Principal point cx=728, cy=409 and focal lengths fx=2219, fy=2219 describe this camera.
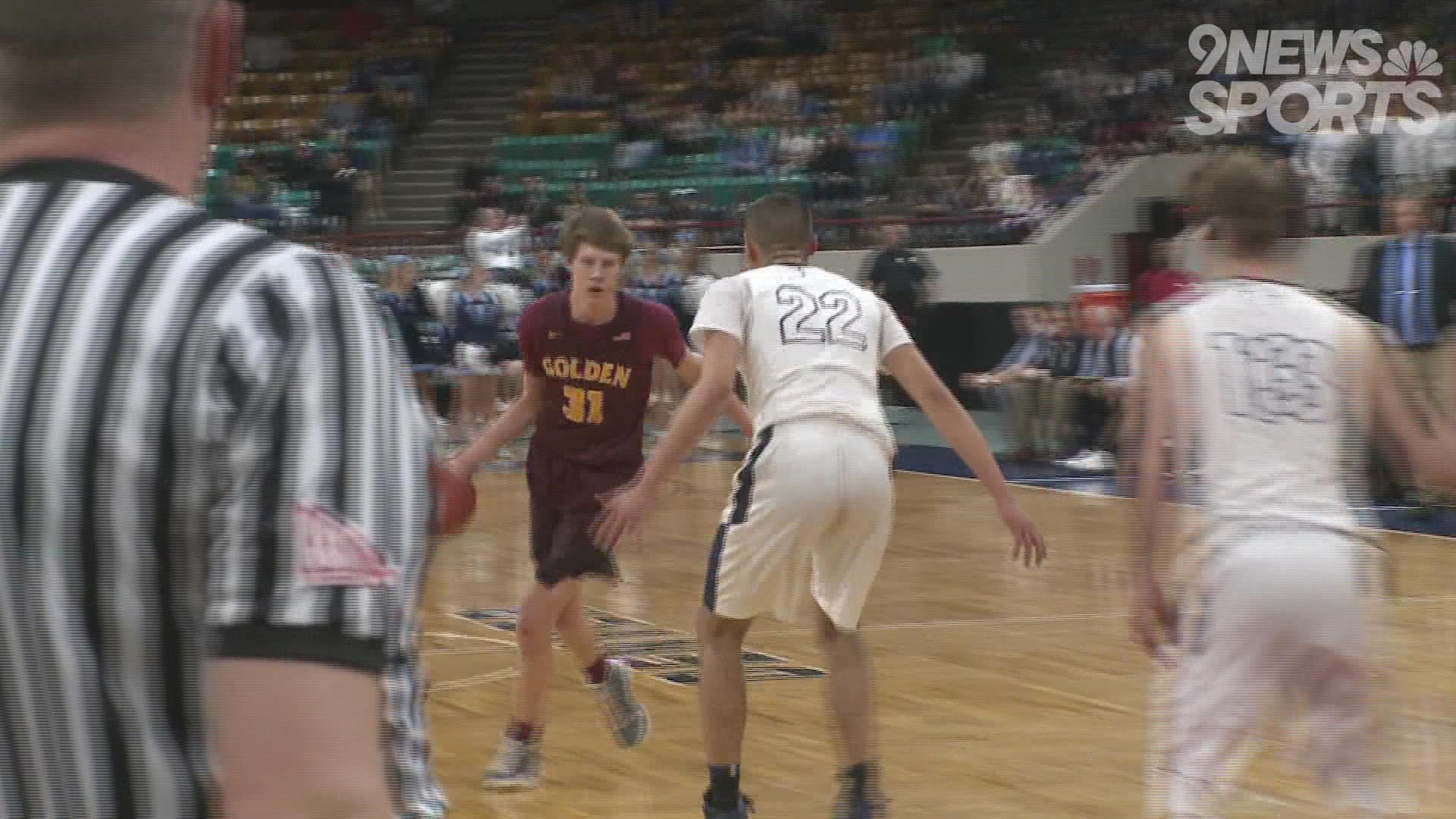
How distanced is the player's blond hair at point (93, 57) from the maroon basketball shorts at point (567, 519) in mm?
5157

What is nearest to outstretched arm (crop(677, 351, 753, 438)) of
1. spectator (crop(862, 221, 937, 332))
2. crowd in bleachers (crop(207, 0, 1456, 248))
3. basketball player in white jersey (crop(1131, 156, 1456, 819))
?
basketball player in white jersey (crop(1131, 156, 1456, 819))

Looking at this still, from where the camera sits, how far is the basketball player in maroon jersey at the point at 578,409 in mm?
6875

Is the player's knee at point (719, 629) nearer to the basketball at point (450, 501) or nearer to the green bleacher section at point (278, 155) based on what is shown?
the basketball at point (450, 501)

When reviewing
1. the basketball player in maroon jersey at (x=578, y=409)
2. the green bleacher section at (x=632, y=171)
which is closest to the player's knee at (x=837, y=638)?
the basketball player in maroon jersey at (x=578, y=409)

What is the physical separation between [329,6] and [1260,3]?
54.4 feet

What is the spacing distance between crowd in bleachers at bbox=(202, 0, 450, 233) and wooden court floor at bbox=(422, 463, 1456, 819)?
1443 cm

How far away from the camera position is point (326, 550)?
5.08 feet

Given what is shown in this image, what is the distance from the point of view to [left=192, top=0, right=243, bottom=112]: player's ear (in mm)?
1666

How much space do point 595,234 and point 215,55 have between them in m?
5.14

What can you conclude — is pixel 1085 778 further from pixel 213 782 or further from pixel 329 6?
pixel 329 6

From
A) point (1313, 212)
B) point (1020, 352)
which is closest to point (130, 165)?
A: point (1020, 352)

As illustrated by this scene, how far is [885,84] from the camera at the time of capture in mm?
29344

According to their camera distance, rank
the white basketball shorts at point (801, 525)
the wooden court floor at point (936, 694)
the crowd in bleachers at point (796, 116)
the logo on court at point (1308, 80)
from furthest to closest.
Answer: the crowd in bleachers at point (796, 116) < the logo on court at point (1308, 80) < the wooden court floor at point (936, 694) < the white basketball shorts at point (801, 525)

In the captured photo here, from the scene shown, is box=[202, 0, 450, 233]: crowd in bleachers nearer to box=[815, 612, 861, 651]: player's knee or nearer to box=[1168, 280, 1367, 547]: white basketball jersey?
box=[815, 612, 861, 651]: player's knee
